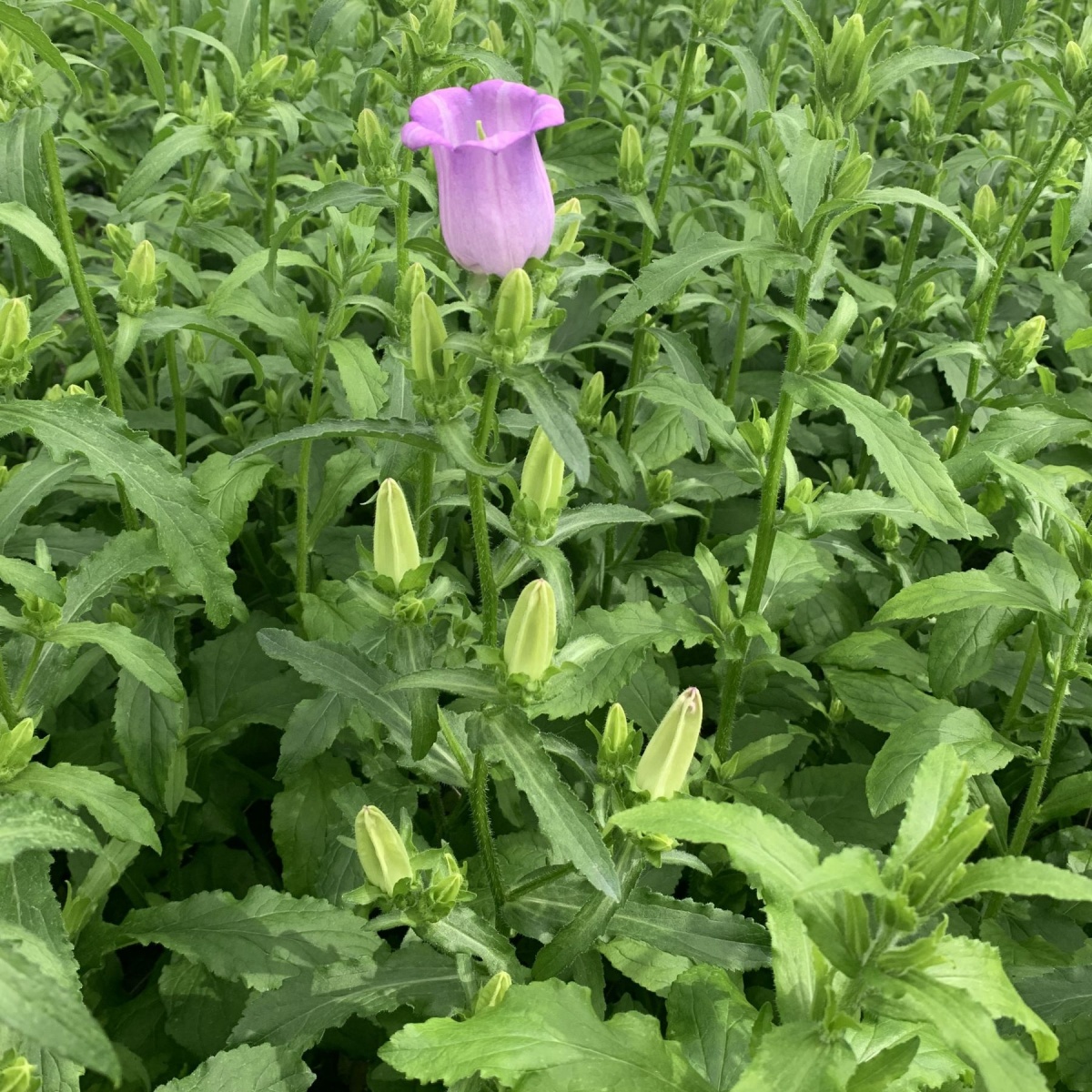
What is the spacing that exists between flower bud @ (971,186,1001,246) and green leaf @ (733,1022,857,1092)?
2.94 m

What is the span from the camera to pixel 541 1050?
65.2 inches

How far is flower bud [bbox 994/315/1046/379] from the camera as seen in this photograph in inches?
127

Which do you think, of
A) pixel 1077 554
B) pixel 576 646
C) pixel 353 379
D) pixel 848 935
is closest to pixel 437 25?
pixel 353 379

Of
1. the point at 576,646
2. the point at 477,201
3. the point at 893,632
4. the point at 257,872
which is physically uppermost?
the point at 477,201

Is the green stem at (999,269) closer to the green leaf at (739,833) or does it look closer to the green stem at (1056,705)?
the green stem at (1056,705)

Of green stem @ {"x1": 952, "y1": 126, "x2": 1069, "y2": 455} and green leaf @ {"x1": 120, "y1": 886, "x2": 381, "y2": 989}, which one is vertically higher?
green stem @ {"x1": 952, "y1": 126, "x2": 1069, "y2": 455}

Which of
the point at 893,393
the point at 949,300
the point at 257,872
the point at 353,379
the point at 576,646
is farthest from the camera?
the point at 893,393

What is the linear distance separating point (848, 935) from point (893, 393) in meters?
3.12

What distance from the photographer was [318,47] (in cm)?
334

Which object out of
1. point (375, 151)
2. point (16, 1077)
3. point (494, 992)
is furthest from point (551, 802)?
point (375, 151)

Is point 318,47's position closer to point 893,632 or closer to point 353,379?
point 353,379

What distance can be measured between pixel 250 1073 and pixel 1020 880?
4.95ft

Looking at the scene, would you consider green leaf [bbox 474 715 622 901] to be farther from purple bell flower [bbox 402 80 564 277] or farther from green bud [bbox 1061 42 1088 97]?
green bud [bbox 1061 42 1088 97]

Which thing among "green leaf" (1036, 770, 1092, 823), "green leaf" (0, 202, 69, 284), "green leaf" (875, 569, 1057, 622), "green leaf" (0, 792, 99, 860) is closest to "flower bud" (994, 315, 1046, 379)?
"green leaf" (875, 569, 1057, 622)
